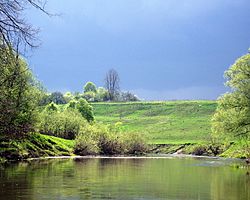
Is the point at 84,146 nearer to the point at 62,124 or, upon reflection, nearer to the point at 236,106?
the point at 62,124

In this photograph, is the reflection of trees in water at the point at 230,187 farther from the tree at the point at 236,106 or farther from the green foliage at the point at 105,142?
the green foliage at the point at 105,142

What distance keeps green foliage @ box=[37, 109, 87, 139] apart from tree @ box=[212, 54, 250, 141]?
72443mm

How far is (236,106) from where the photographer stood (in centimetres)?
6278

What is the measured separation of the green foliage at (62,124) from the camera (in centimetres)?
13038

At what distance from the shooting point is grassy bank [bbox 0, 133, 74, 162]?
7897cm

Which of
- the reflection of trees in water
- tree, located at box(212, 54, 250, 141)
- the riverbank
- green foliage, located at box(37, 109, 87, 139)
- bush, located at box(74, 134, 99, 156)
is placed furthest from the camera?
green foliage, located at box(37, 109, 87, 139)

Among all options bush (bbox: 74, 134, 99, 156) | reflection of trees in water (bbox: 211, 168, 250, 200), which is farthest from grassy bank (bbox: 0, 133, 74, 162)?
reflection of trees in water (bbox: 211, 168, 250, 200)

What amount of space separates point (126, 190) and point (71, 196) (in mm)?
5796

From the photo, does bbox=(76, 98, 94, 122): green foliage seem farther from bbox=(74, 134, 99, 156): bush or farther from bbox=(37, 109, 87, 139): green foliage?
bbox=(74, 134, 99, 156): bush

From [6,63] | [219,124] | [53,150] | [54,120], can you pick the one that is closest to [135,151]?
[54,120]

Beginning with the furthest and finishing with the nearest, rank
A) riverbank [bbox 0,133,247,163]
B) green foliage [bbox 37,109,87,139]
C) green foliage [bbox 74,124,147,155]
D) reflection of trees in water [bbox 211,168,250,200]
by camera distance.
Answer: green foliage [bbox 37,109,87,139], green foliage [bbox 74,124,147,155], riverbank [bbox 0,133,247,163], reflection of trees in water [bbox 211,168,250,200]

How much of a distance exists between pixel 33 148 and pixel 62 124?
41647 mm

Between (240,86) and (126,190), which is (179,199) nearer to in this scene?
(126,190)

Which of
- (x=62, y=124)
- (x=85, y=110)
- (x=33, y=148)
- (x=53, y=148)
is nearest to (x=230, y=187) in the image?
(x=33, y=148)
